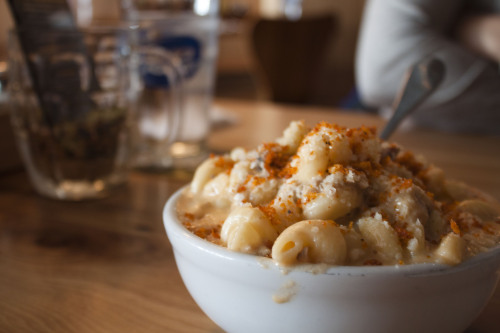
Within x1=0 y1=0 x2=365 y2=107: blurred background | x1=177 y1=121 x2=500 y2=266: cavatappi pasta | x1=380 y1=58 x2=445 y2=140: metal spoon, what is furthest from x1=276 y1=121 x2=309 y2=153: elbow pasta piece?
x1=0 y1=0 x2=365 y2=107: blurred background

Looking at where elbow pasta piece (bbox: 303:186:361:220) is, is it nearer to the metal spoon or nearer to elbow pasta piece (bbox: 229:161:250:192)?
elbow pasta piece (bbox: 229:161:250:192)

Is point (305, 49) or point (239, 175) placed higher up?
point (239, 175)

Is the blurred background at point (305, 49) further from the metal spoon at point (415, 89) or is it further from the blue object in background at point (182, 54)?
the metal spoon at point (415, 89)

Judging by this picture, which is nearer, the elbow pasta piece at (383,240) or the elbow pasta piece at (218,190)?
the elbow pasta piece at (383,240)

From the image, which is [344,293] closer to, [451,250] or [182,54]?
[451,250]

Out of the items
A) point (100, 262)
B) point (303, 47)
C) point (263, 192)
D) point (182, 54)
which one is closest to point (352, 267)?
point (263, 192)

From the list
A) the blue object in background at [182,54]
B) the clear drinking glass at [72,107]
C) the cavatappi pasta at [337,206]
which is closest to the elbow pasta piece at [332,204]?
the cavatappi pasta at [337,206]
